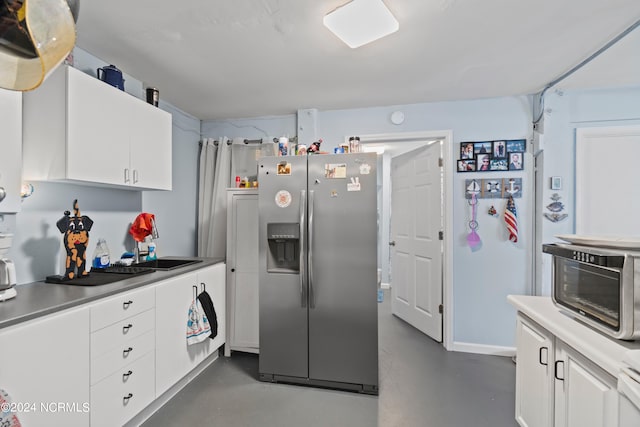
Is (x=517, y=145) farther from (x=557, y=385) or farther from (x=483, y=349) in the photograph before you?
(x=557, y=385)

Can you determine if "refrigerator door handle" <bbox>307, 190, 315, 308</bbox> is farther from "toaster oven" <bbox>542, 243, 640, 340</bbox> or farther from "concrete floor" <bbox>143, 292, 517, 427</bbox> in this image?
"toaster oven" <bbox>542, 243, 640, 340</bbox>

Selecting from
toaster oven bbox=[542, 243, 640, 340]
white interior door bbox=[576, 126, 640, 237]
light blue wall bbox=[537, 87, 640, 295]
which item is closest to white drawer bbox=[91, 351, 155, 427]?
toaster oven bbox=[542, 243, 640, 340]

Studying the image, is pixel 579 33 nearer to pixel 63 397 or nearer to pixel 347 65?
Result: pixel 347 65

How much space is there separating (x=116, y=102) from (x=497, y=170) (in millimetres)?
3250

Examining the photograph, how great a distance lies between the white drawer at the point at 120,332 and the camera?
1578 millimetres

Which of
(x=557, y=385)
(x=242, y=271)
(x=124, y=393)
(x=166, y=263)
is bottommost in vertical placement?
(x=124, y=393)

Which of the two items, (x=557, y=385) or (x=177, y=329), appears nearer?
(x=557, y=385)

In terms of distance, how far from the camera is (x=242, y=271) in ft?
9.57

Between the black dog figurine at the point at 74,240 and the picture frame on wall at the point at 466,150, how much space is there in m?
3.20

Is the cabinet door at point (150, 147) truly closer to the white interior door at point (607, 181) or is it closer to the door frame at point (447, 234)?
the door frame at point (447, 234)

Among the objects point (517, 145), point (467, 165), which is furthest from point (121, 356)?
point (517, 145)

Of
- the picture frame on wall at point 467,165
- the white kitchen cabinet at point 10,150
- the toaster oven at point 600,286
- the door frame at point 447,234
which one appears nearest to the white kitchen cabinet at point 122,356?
the white kitchen cabinet at point 10,150

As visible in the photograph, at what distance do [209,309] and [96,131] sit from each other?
1.54 m

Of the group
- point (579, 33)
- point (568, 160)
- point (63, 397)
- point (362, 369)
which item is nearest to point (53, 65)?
point (63, 397)
